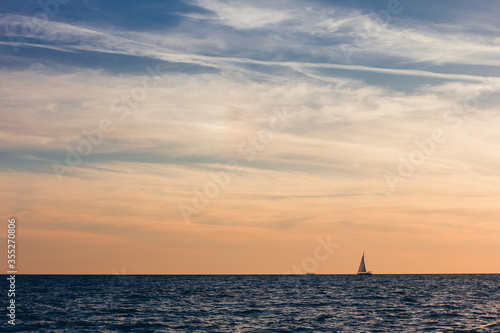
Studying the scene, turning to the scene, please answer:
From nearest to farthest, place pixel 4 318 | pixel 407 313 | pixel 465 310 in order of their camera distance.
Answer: pixel 4 318, pixel 407 313, pixel 465 310

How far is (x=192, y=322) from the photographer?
59.7 meters

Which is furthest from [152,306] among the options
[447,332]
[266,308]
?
[447,332]

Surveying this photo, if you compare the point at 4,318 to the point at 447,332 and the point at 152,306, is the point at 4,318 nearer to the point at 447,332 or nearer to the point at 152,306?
the point at 152,306

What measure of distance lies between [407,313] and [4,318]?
54684 millimetres

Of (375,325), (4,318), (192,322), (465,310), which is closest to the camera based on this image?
(375,325)

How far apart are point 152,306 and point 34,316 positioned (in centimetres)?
2050

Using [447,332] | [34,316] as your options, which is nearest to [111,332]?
[34,316]

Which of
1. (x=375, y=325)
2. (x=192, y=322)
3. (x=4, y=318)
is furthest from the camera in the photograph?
(x=4, y=318)

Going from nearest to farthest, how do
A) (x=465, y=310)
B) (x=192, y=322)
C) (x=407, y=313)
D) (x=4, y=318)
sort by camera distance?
(x=192, y=322), (x=4, y=318), (x=407, y=313), (x=465, y=310)

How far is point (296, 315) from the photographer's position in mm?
65438

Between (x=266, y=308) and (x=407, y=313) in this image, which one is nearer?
(x=407, y=313)

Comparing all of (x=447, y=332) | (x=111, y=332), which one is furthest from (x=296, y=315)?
(x=111, y=332)

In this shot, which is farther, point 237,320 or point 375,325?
point 237,320

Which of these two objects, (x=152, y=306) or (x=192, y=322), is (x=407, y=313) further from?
(x=152, y=306)
